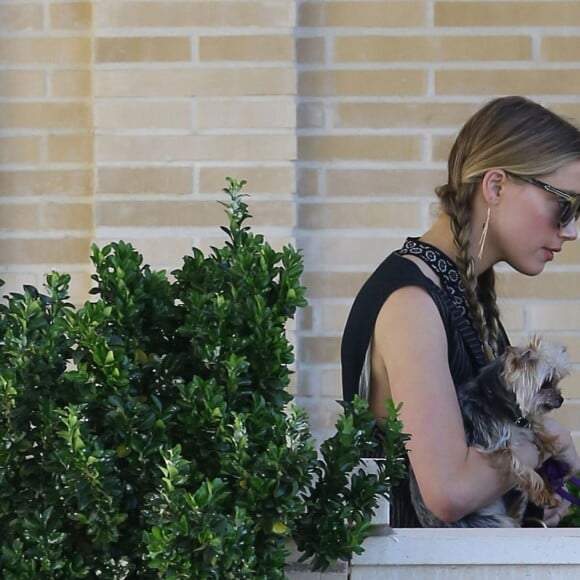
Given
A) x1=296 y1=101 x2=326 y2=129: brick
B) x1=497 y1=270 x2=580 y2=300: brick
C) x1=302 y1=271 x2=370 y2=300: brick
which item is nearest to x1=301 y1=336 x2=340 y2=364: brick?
x1=302 y1=271 x2=370 y2=300: brick

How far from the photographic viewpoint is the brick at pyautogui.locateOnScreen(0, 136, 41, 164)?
4.42 metres

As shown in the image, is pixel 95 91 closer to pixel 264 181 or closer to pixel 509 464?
pixel 264 181

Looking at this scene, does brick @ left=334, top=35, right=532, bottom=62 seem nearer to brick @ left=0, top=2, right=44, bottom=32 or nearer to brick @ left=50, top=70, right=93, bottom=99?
brick @ left=50, top=70, right=93, bottom=99

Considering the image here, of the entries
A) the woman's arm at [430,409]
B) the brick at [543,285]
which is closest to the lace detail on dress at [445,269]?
the woman's arm at [430,409]

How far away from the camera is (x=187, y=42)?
4.26m

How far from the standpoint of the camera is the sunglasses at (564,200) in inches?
118

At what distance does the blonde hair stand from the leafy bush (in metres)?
0.87

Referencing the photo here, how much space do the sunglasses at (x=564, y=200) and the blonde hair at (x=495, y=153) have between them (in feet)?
0.05

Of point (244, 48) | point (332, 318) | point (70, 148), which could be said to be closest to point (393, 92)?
point (244, 48)

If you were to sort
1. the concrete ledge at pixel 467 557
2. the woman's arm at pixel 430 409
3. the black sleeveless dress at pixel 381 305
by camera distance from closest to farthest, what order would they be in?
the concrete ledge at pixel 467 557 → the woman's arm at pixel 430 409 → the black sleeveless dress at pixel 381 305

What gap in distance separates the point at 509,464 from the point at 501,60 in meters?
1.98

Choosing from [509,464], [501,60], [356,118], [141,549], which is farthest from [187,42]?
[141,549]

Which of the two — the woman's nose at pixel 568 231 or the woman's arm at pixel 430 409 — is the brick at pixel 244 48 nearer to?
the woman's nose at pixel 568 231

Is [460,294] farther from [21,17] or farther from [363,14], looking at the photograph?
[21,17]
